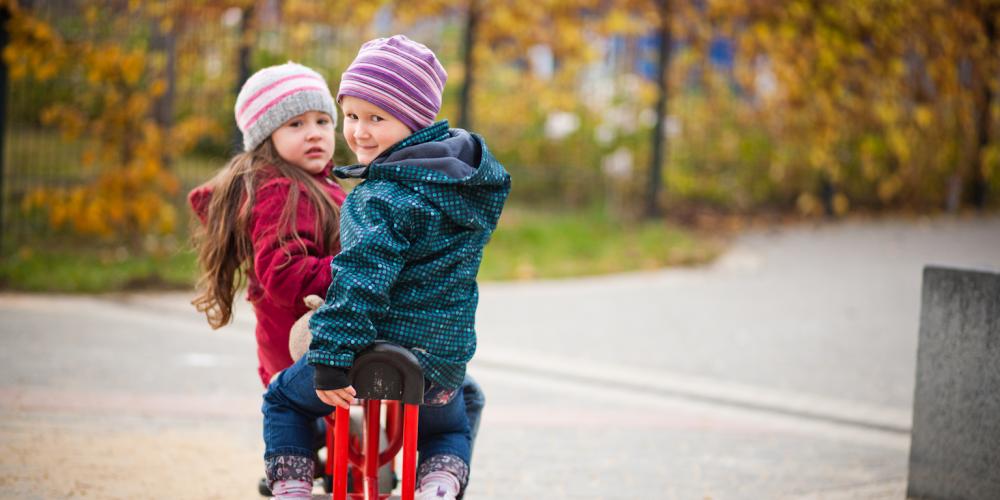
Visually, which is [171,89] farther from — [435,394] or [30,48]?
[435,394]

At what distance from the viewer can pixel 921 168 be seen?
12172 mm

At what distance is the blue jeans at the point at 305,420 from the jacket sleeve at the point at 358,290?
1.27ft

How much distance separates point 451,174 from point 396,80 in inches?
11.8

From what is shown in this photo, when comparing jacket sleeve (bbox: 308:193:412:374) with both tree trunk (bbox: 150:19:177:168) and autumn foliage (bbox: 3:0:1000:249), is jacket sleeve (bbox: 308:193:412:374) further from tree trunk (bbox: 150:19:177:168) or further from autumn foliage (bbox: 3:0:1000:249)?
autumn foliage (bbox: 3:0:1000:249)

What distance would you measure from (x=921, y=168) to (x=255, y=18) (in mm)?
7554

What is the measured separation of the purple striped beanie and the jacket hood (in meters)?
0.07

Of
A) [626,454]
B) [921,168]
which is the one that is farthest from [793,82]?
[626,454]

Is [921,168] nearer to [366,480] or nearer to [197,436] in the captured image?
[197,436]

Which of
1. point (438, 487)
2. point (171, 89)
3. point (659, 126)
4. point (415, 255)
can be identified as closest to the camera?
point (415, 255)

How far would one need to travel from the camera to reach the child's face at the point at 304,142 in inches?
129

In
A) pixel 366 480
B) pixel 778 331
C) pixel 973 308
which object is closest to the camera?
pixel 366 480

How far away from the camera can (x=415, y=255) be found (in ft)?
8.73

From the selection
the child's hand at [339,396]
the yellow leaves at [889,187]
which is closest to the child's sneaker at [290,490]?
the child's hand at [339,396]

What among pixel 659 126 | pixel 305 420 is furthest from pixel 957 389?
pixel 659 126
